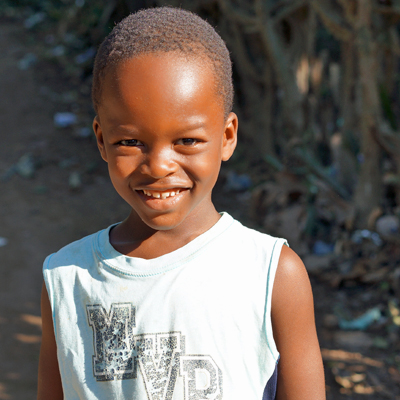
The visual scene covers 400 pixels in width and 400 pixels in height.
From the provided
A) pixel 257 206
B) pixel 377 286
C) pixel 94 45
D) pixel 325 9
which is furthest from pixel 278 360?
pixel 94 45

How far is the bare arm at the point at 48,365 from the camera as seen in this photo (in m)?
1.16

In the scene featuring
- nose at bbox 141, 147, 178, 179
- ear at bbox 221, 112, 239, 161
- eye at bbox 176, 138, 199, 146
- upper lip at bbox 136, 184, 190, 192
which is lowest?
upper lip at bbox 136, 184, 190, 192

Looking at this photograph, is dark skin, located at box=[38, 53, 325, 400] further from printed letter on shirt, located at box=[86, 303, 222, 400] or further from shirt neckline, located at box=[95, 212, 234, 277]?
printed letter on shirt, located at box=[86, 303, 222, 400]

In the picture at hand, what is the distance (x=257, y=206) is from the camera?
3973 mm

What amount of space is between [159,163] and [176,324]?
1.11 feet

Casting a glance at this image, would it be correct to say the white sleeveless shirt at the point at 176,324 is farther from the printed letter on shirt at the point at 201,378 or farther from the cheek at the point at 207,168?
the cheek at the point at 207,168

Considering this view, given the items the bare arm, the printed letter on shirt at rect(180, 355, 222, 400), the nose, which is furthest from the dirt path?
the nose

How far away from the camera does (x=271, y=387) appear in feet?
3.56

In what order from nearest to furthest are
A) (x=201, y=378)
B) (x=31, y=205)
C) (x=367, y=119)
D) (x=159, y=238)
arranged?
(x=201, y=378), (x=159, y=238), (x=367, y=119), (x=31, y=205)

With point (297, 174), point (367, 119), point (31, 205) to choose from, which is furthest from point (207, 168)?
point (31, 205)

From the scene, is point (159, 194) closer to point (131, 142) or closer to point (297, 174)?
point (131, 142)

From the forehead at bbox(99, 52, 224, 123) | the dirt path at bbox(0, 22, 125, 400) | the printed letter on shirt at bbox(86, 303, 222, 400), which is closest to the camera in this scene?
the forehead at bbox(99, 52, 224, 123)

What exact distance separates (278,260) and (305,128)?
3.17m

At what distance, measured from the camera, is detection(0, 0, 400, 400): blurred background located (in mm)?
2881
